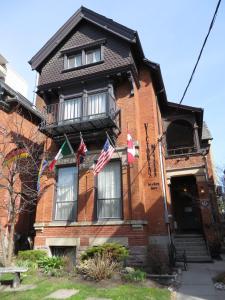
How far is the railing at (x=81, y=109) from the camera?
535 inches

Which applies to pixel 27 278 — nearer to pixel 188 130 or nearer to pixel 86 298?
pixel 86 298

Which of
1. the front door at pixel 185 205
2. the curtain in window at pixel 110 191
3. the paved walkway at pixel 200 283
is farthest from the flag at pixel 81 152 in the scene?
the front door at pixel 185 205

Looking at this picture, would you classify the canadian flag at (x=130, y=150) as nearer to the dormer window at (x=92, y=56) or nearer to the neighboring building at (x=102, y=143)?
the neighboring building at (x=102, y=143)

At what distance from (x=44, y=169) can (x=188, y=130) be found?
463 inches

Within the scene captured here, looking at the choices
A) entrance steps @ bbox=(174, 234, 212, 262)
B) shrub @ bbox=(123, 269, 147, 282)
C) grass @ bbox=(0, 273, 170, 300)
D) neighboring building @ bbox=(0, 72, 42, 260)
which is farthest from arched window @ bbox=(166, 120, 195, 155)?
grass @ bbox=(0, 273, 170, 300)

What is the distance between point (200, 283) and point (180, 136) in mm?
13984

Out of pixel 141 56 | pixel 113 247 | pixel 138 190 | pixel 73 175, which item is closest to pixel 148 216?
pixel 138 190

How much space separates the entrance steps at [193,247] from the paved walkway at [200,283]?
0.95m

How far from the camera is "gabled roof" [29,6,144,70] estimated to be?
14.9 m

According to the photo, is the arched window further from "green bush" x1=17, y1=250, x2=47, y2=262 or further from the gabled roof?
"green bush" x1=17, y1=250, x2=47, y2=262

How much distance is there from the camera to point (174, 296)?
7.78 m

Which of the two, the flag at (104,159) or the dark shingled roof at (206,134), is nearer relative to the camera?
the flag at (104,159)

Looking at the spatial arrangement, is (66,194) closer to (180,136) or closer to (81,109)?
(81,109)

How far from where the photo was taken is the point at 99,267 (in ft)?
30.1
